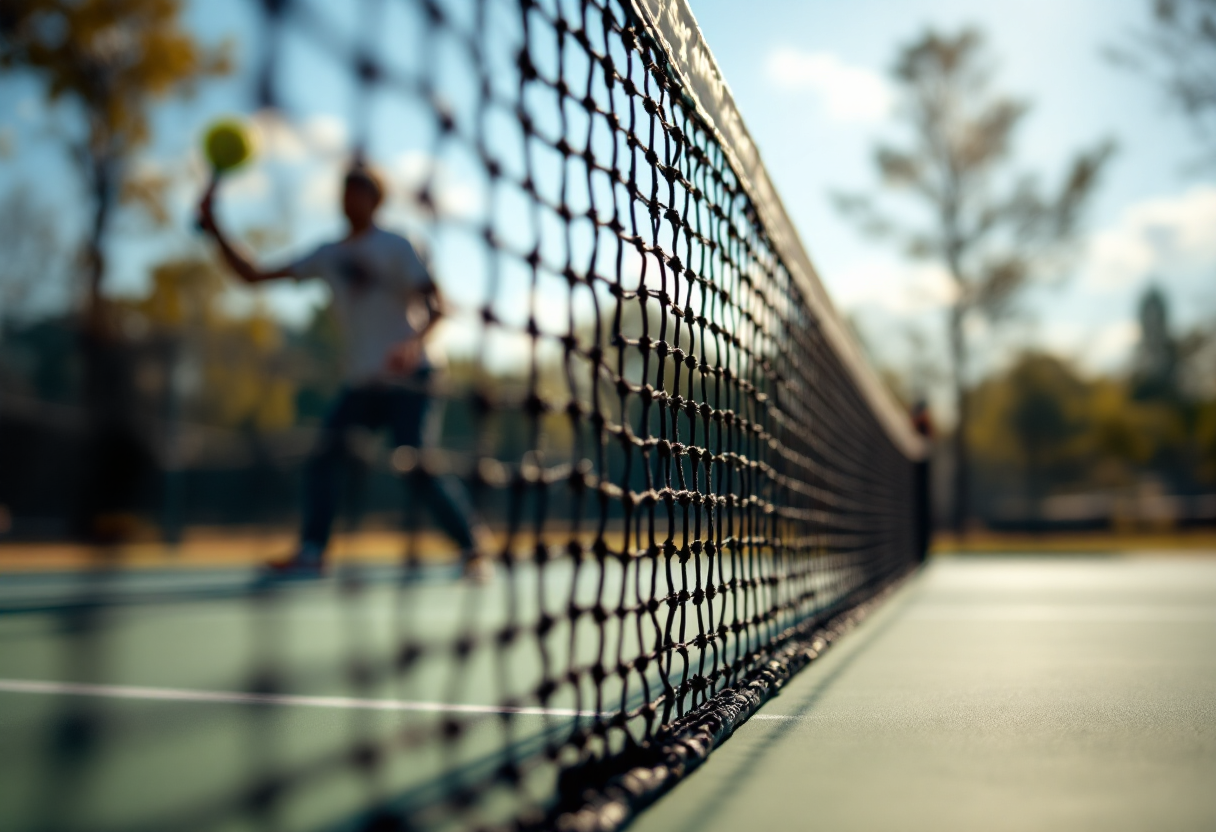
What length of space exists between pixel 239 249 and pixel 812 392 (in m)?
2.20

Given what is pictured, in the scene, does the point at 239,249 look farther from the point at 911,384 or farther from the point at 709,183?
the point at 911,384

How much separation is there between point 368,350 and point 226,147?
57 cm

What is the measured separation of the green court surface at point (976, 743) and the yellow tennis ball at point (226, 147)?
1.50 meters

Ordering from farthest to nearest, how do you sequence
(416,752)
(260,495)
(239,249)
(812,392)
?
(812,392) → (239,249) → (416,752) → (260,495)

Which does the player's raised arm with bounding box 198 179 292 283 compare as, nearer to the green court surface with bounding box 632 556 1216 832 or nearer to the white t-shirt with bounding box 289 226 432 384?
the white t-shirt with bounding box 289 226 432 384

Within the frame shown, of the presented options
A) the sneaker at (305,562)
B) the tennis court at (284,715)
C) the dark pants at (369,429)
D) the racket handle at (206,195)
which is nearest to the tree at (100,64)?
the dark pants at (369,429)

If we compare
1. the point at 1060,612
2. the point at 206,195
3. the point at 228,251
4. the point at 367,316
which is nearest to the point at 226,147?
the point at 228,251

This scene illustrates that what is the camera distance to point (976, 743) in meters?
1.56

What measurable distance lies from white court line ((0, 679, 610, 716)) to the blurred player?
0.25m

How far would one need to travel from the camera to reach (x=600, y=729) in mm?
1350

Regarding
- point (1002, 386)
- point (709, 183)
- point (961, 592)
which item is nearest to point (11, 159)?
point (961, 592)

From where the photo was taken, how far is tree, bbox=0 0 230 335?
7.69 m

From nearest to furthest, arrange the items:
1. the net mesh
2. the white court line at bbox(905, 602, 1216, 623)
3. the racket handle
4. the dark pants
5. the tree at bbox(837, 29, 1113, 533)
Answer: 1. the net mesh
2. the racket handle
3. the dark pants
4. the white court line at bbox(905, 602, 1216, 623)
5. the tree at bbox(837, 29, 1113, 533)

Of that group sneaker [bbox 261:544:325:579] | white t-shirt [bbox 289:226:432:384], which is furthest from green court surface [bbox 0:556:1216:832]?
white t-shirt [bbox 289:226:432:384]
